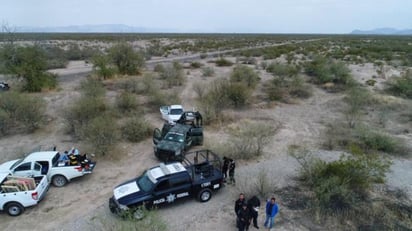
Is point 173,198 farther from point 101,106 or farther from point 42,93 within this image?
point 42,93

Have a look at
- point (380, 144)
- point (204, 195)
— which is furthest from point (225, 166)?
point (380, 144)

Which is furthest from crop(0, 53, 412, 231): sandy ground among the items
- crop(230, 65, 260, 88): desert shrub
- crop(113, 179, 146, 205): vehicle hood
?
crop(230, 65, 260, 88): desert shrub

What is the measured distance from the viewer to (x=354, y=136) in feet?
52.1

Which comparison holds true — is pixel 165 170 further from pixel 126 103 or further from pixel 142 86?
pixel 142 86

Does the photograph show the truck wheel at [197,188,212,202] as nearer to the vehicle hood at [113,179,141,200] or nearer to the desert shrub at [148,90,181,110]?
the vehicle hood at [113,179,141,200]

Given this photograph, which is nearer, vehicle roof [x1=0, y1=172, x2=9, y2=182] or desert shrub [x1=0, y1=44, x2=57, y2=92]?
vehicle roof [x1=0, y1=172, x2=9, y2=182]

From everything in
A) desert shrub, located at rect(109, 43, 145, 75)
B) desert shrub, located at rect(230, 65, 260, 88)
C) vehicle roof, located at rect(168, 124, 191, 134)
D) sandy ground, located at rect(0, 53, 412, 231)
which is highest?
desert shrub, located at rect(109, 43, 145, 75)

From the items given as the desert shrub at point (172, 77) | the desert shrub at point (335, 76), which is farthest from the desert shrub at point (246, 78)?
the desert shrub at point (335, 76)

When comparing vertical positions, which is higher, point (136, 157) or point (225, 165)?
point (225, 165)

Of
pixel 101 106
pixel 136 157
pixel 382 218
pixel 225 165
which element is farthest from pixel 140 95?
pixel 382 218

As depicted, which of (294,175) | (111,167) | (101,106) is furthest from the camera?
(101,106)

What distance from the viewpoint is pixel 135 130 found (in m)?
15.6

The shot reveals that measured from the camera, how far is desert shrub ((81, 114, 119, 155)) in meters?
13.4

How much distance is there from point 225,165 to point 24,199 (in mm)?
7196
